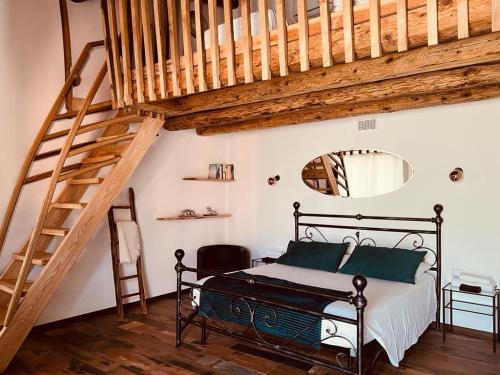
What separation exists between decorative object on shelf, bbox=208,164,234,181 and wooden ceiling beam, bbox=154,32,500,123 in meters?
1.87

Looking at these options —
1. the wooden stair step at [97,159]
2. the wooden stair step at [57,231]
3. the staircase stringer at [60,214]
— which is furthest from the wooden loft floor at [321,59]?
the wooden stair step at [57,231]

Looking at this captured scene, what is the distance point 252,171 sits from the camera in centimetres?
596

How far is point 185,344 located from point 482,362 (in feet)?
8.48

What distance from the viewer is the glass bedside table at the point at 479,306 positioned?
12.5 ft

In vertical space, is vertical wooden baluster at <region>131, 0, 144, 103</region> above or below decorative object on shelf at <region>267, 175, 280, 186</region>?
above

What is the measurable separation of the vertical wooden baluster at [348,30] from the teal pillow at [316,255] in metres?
2.53

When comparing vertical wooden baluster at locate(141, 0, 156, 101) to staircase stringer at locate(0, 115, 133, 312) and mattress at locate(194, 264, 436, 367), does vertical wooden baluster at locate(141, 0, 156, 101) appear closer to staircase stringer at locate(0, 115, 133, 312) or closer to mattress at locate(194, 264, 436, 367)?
staircase stringer at locate(0, 115, 133, 312)

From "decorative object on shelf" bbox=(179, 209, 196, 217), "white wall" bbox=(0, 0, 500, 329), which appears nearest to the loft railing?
"white wall" bbox=(0, 0, 500, 329)

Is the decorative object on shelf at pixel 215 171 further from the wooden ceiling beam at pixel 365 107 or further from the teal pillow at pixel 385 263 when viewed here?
the teal pillow at pixel 385 263

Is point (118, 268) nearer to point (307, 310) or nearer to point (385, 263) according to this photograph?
point (307, 310)

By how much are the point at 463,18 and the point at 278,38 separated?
1195 mm

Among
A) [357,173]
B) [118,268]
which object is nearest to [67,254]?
[118,268]

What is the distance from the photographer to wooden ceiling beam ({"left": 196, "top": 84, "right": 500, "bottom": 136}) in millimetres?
3887

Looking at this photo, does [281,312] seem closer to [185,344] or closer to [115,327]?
[185,344]
